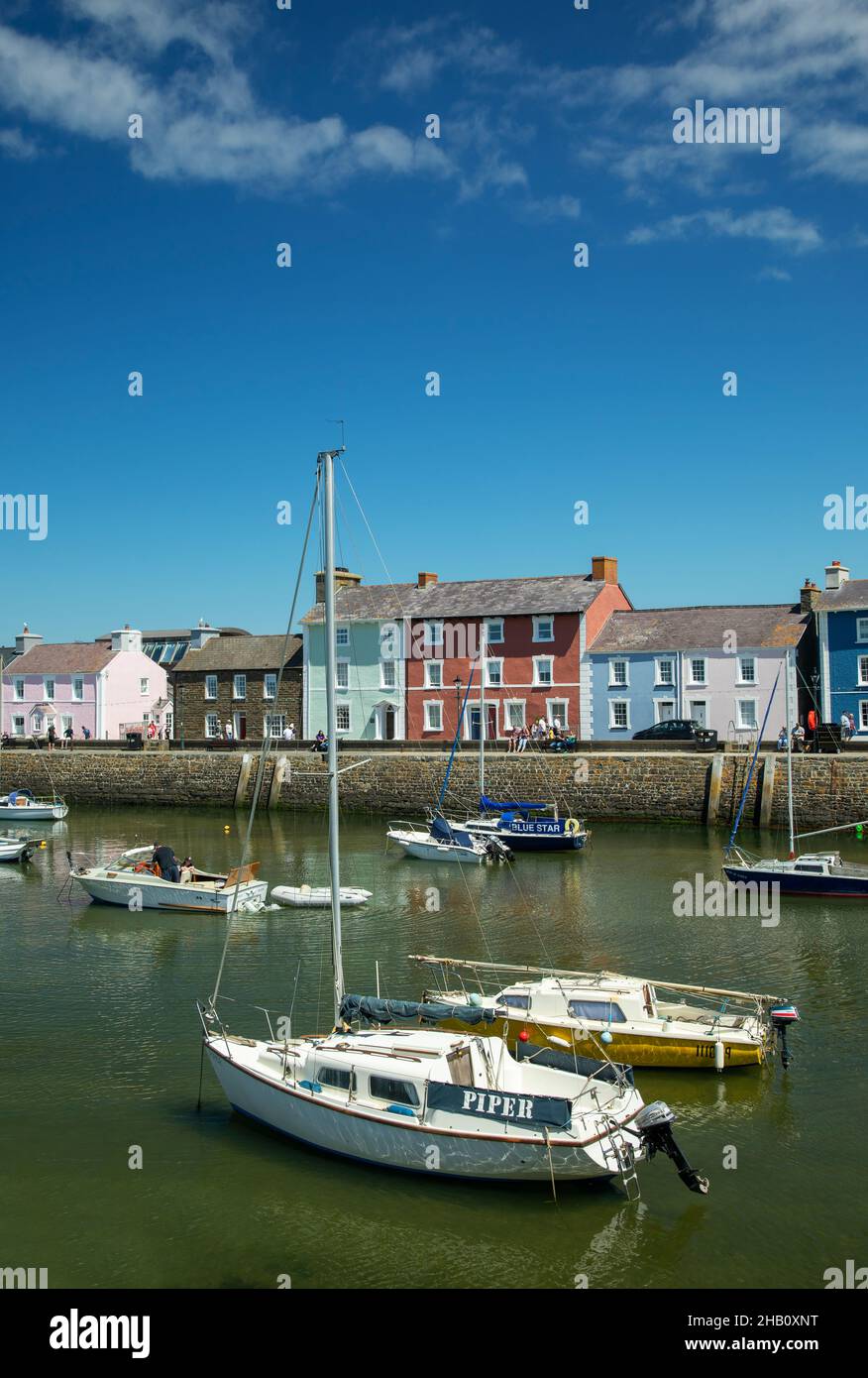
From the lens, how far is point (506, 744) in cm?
5725

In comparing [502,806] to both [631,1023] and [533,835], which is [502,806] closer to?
[533,835]

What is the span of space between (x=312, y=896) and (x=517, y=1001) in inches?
555

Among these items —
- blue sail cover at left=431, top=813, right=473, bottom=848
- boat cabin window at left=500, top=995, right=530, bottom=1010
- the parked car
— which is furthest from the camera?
the parked car

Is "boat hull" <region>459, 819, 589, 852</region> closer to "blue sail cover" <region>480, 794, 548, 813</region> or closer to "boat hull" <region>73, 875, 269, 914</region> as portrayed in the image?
"blue sail cover" <region>480, 794, 548, 813</region>

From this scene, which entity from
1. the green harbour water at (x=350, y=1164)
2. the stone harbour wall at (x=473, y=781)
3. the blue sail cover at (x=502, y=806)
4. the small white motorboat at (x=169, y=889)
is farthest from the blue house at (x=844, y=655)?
the small white motorboat at (x=169, y=889)

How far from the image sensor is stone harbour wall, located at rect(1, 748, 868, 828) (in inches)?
1891

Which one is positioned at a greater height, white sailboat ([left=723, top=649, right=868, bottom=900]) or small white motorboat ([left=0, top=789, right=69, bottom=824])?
small white motorboat ([left=0, top=789, right=69, bottom=824])

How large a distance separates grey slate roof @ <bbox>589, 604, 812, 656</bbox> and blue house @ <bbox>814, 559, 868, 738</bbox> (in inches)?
66.6

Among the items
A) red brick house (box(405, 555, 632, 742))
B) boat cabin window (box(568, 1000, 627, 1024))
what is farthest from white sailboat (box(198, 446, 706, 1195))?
red brick house (box(405, 555, 632, 742))

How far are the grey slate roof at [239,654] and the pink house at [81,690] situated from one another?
5749 mm

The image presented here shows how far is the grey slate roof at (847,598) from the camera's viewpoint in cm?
5425

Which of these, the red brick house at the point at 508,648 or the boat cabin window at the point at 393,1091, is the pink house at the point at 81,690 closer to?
the red brick house at the point at 508,648
